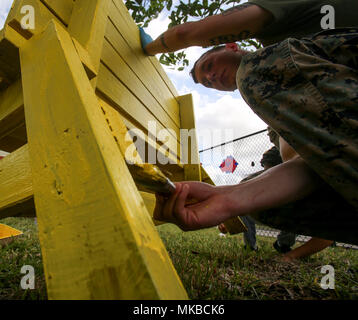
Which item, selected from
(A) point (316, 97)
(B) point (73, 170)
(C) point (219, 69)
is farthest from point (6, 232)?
(A) point (316, 97)

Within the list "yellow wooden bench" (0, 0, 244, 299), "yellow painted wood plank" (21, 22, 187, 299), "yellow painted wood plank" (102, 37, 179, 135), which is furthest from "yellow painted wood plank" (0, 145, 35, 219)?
"yellow painted wood plank" (102, 37, 179, 135)

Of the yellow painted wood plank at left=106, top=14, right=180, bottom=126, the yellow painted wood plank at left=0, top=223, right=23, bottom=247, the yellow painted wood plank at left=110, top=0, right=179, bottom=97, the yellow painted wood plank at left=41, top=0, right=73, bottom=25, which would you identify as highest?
the yellow painted wood plank at left=110, top=0, right=179, bottom=97

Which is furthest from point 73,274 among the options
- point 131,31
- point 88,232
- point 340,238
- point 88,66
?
point 131,31

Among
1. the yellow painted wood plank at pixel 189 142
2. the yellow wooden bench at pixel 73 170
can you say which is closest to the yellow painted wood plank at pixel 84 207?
the yellow wooden bench at pixel 73 170

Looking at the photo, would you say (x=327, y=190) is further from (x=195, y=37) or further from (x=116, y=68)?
(x=116, y=68)

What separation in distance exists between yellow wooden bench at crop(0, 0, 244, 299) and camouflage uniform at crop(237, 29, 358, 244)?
22.9 inches

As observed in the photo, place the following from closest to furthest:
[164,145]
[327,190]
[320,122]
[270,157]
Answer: [320,122]
[327,190]
[164,145]
[270,157]

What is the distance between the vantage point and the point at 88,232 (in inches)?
13.8

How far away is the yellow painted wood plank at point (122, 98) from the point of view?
3.37ft

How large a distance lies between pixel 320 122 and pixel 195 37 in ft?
2.75

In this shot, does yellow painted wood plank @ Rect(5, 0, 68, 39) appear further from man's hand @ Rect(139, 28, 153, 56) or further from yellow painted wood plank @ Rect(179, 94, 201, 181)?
yellow painted wood plank @ Rect(179, 94, 201, 181)

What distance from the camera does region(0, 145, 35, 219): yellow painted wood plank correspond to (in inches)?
22.7

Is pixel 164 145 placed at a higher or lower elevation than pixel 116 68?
lower

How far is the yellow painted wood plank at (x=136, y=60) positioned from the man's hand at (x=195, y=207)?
0.84 metres
